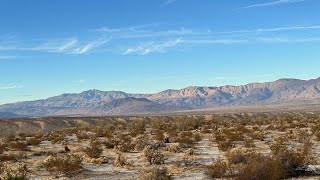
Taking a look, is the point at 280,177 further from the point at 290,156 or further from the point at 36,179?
the point at 36,179

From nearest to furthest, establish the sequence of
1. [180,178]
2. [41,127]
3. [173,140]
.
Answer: [180,178]
[173,140]
[41,127]

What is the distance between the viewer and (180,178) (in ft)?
52.3

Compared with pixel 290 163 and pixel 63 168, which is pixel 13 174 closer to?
pixel 63 168

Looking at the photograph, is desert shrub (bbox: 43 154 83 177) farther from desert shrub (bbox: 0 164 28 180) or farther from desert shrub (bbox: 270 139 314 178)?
desert shrub (bbox: 270 139 314 178)

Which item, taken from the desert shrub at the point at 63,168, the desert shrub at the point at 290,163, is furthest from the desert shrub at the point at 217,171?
the desert shrub at the point at 63,168

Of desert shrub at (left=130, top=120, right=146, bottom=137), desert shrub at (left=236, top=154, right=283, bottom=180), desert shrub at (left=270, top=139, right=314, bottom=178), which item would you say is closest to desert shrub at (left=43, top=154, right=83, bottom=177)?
desert shrub at (left=236, top=154, right=283, bottom=180)

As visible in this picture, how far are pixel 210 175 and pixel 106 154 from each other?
399 inches

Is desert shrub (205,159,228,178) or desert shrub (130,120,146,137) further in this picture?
desert shrub (130,120,146,137)

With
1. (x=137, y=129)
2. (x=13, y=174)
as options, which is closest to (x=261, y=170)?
(x=13, y=174)

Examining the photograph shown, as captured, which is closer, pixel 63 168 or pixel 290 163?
pixel 290 163

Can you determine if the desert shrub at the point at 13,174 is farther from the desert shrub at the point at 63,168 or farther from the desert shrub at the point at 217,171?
the desert shrub at the point at 217,171

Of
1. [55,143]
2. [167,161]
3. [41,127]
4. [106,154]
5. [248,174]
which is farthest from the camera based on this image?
[41,127]

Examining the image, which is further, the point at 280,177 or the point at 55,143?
the point at 55,143

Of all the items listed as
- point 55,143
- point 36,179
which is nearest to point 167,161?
point 36,179
